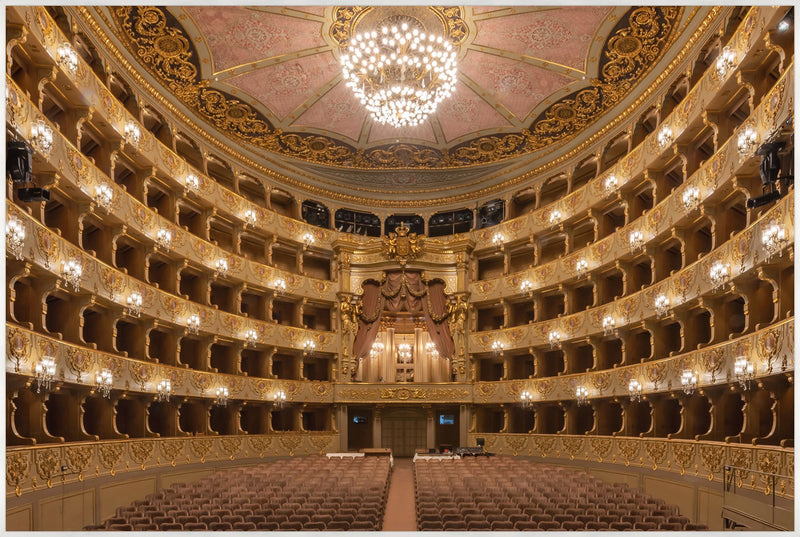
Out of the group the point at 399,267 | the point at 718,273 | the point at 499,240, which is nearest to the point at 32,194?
the point at 718,273

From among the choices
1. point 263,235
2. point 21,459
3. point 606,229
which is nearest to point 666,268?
point 606,229

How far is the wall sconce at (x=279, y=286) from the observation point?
28.0m

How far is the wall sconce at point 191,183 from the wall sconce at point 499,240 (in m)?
12.3

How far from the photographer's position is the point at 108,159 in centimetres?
2008

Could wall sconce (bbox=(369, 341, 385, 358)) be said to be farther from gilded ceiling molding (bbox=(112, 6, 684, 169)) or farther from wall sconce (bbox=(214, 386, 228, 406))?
wall sconce (bbox=(214, 386, 228, 406))

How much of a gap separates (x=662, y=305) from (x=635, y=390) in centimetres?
298

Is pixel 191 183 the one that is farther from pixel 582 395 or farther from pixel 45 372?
pixel 582 395

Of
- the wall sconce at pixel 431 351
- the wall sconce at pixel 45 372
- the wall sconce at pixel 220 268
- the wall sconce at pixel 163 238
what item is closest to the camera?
the wall sconce at pixel 45 372

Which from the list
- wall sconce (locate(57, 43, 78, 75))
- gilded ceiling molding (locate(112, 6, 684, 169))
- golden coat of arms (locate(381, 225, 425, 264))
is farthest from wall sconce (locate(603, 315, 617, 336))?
wall sconce (locate(57, 43, 78, 75))

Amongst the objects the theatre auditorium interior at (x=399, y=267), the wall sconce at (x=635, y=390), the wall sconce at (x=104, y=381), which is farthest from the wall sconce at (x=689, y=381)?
the wall sconce at (x=104, y=381)

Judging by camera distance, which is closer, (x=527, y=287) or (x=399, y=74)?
(x=399, y=74)

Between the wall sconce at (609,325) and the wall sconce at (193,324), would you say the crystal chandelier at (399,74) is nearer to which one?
the wall sconce at (609,325)

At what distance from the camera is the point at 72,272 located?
640 inches

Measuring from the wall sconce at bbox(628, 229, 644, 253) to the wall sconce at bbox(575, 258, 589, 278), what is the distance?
283 cm
